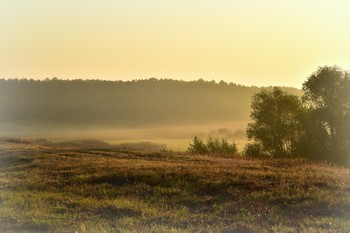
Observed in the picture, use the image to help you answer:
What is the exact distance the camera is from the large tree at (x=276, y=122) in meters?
75.6

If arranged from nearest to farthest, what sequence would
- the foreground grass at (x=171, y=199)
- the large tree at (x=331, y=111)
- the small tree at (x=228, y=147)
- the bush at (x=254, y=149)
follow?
the foreground grass at (x=171, y=199), the large tree at (x=331, y=111), the bush at (x=254, y=149), the small tree at (x=228, y=147)

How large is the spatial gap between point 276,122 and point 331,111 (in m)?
11.0

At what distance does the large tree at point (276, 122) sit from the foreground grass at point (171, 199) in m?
42.5

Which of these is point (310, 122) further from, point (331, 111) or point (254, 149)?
point (254, 149)

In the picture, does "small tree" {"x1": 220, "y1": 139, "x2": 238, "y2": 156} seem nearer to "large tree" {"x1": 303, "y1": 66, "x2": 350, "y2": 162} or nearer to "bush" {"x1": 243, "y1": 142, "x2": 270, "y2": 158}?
"bush" {"x1": 243, "y1": 142, "x2": 270, "y2": 158}

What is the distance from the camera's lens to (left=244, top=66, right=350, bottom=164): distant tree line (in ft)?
220

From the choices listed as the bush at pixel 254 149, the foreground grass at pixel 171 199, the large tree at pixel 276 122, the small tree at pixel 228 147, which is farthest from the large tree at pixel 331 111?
the foreground grass at pixel 171 199

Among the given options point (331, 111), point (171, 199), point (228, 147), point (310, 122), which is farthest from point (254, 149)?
point (171, 199)

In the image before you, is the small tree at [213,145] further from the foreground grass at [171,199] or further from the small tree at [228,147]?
the foreground grass at [171,199]

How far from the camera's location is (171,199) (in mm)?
23266

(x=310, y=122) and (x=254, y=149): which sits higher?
(x=310, y=122)

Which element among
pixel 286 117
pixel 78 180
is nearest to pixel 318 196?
pixel 78 180

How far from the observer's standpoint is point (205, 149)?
79.4 m

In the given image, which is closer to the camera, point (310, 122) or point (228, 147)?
point (310, 122)
